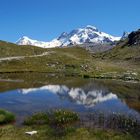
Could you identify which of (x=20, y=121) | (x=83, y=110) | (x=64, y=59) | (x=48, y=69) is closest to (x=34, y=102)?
(x=83, y=110)

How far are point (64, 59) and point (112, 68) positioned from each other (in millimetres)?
33833

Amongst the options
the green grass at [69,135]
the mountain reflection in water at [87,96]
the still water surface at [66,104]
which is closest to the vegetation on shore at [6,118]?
the still water surface at [66,104]

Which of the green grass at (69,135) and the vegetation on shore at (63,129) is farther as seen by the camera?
the vegetation on shore at (63,129)

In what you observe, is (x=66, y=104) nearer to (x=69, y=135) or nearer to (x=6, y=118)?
(x=6, y=118)

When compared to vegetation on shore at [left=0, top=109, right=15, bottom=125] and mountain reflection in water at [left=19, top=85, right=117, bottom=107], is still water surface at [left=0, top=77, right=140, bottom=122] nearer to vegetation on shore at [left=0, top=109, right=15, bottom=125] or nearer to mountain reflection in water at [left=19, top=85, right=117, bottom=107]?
mountain reflection in water at [left=19, top=85, right=117, bottom=107]

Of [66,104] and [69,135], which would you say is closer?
[69,135]

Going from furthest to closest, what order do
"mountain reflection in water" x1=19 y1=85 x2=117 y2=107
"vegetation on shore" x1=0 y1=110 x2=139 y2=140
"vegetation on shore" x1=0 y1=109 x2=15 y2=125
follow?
"mountain reflection in water" x1=19 y1=85 x2=117 y2=107, "vegetation on shore" x1=0 y1=109 x2=15 y2=125, "vegetation on shore" x1=0 y1=110 x2=139 y2=140

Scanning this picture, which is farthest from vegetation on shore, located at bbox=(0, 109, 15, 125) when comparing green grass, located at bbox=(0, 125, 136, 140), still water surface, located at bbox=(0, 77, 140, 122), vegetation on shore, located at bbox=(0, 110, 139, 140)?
green grass, located at bbox=(0, 125, 136, 140)

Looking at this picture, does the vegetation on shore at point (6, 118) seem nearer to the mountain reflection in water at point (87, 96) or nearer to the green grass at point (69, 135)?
the green grass at point (69, 135)

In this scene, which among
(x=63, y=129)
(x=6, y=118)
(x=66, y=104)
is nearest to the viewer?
(x=63, y=129)

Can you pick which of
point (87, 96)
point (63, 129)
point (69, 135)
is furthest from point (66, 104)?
point (69, 135)

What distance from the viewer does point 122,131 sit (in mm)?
38562

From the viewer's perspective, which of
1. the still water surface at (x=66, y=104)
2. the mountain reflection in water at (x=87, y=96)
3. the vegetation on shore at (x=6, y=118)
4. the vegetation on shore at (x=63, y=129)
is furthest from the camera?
the mountain reflection in water at (x=87, y=96)

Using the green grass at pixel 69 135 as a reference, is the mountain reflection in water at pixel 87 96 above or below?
above
